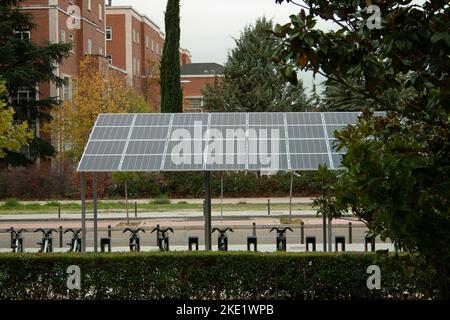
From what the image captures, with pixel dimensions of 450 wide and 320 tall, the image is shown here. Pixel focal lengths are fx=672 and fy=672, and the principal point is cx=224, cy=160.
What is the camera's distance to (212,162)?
1552 centimetres

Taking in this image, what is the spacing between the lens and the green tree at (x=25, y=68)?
1539 inches

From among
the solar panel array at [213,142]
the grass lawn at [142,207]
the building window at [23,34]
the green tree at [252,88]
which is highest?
the building window at [23,34]

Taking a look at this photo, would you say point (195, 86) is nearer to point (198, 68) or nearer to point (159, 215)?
point (198, 68)

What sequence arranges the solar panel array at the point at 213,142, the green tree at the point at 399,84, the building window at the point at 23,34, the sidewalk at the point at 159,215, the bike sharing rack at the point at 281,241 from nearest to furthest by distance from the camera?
the green tree at the point at 399,84 < the solar panel array at the point at 213,142 < the bike sharing rack at the point at 281,241 < the sidewalk at the point at 159,215 < the building window at the point at 23,34

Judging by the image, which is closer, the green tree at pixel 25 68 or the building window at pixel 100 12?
the green tree at pixel 25 68

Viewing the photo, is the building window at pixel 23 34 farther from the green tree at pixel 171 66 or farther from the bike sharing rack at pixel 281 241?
the bike sharing rack at pixel 281 241

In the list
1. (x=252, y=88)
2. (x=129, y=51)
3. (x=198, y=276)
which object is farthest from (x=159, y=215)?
(x=129, y=51)

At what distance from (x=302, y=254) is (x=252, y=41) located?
132 feet

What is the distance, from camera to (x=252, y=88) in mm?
48688

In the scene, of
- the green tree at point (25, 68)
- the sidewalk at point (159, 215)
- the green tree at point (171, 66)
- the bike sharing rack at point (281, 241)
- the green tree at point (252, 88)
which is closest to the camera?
the bike sharing rack at point (281, 241)

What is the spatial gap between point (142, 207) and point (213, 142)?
19.1 m

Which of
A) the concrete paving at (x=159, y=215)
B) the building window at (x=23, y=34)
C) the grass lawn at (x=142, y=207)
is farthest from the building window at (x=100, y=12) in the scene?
the concrete paving at (x=159, y=215)

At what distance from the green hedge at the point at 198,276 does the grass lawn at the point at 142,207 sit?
22.1 m

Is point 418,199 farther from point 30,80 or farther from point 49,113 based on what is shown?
point 49,113
